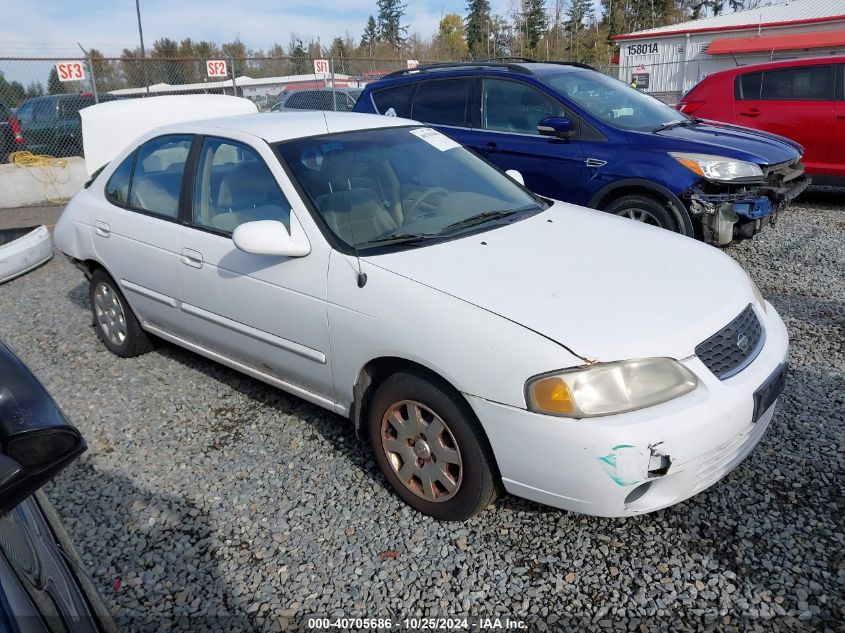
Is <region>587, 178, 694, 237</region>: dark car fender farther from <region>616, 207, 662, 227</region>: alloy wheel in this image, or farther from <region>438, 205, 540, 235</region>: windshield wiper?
<region>438, 205, 540, 235</region>: windshield wiper

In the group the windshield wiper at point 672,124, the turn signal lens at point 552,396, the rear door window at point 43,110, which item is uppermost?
the rear door window at point 43,110

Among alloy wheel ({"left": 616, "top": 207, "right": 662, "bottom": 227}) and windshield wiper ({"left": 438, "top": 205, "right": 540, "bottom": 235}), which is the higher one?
windshield wiper ({"left": 438, "top": 205, "right": 540, "bottom": 235})

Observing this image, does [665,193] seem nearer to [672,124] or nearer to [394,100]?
[672,124]

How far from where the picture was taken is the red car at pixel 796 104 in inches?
307

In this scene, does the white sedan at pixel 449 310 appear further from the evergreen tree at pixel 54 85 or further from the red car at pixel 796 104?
the evergreen tree at pixel 54 85

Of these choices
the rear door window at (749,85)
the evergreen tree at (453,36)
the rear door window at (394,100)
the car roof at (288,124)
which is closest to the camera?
the car roof at (288,124)

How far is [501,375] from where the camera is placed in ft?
7.82

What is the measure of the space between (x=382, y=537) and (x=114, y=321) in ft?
9.66

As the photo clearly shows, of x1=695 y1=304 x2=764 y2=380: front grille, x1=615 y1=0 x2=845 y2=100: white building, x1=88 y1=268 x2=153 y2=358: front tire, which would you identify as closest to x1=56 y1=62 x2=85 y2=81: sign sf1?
x1=88 y1=268 x2=153 y2=358: front tire

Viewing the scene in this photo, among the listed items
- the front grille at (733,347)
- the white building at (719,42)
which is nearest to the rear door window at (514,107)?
the front grille at (733,347)

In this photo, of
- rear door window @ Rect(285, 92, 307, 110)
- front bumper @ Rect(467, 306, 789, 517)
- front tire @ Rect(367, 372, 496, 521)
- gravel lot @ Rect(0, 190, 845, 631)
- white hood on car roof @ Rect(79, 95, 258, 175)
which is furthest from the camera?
rear door window @ Rect(285, 92, 307, 110)

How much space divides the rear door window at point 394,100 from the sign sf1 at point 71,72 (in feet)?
25.7

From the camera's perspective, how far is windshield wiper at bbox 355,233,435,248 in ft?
9.98

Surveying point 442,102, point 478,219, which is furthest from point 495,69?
point 478,219
